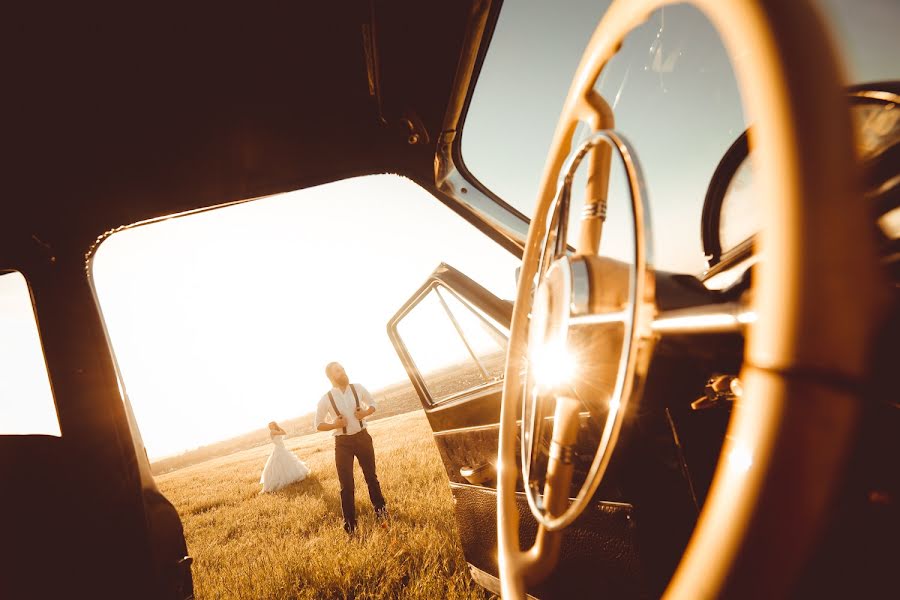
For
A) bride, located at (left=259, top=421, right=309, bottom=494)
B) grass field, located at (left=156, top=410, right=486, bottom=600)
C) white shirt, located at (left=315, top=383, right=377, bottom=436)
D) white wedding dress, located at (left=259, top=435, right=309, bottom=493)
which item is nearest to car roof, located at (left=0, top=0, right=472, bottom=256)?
grass field, located at (left=156, top=410, right=486, bottom=600)

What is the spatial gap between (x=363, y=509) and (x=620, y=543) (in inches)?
177

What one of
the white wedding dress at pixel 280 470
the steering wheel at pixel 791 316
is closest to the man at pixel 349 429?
the white wedding dress at pixel 280 470

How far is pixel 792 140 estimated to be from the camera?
1.02 feet

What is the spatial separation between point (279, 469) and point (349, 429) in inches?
193

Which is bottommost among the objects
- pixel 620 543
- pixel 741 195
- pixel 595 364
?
pixel 620 543

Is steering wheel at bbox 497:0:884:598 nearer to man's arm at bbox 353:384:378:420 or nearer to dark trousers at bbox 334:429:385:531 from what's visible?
dark trousers at bbox 334:429:385:531

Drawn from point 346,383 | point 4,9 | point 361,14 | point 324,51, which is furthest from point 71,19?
point 346,383

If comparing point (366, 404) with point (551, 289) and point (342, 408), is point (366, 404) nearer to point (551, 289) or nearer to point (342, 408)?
point (342, 408)

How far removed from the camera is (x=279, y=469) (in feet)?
27.5

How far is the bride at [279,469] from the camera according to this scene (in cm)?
825

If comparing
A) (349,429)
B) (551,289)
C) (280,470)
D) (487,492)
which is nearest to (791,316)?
(551,289)

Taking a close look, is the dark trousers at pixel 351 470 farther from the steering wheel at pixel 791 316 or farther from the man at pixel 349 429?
the steering wheel at pixel 791 316

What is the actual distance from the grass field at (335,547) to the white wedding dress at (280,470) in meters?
1.17

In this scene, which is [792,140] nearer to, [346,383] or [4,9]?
[4,9]
